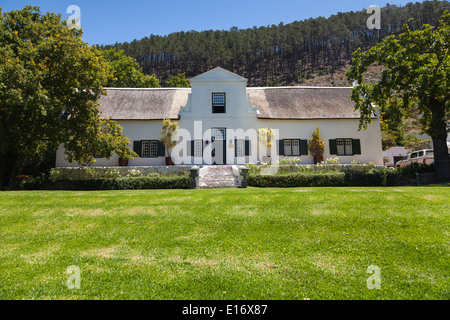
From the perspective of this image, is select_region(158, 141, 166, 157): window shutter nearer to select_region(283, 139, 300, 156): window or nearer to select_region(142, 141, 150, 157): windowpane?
select_region(142, 141, 150, 157): windowpane

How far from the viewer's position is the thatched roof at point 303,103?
23.4 meters

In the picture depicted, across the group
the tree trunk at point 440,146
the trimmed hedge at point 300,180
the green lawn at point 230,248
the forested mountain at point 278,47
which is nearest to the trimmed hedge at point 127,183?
the trimmed hedge at point 300,180

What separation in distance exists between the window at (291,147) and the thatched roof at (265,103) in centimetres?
206

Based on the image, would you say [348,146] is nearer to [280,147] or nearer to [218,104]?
[280,147]

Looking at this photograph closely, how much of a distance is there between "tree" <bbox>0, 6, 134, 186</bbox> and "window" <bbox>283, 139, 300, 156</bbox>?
1309 centimetres

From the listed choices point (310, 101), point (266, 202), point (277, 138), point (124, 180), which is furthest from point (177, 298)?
point (310, 101)

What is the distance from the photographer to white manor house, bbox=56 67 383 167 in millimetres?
22203

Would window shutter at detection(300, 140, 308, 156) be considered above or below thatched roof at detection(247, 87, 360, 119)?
below

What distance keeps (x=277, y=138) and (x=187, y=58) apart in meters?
81.6

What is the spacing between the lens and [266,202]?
866 centimetres

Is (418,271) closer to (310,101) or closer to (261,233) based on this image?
(261,233)

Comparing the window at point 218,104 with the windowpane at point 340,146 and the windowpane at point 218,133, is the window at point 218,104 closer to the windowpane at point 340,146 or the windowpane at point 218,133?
the windowpane at point 218,133

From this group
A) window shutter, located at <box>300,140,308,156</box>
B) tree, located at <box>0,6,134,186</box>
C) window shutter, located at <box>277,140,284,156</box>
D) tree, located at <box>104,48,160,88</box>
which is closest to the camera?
tree, located at <box>0,6,134,186</box>
